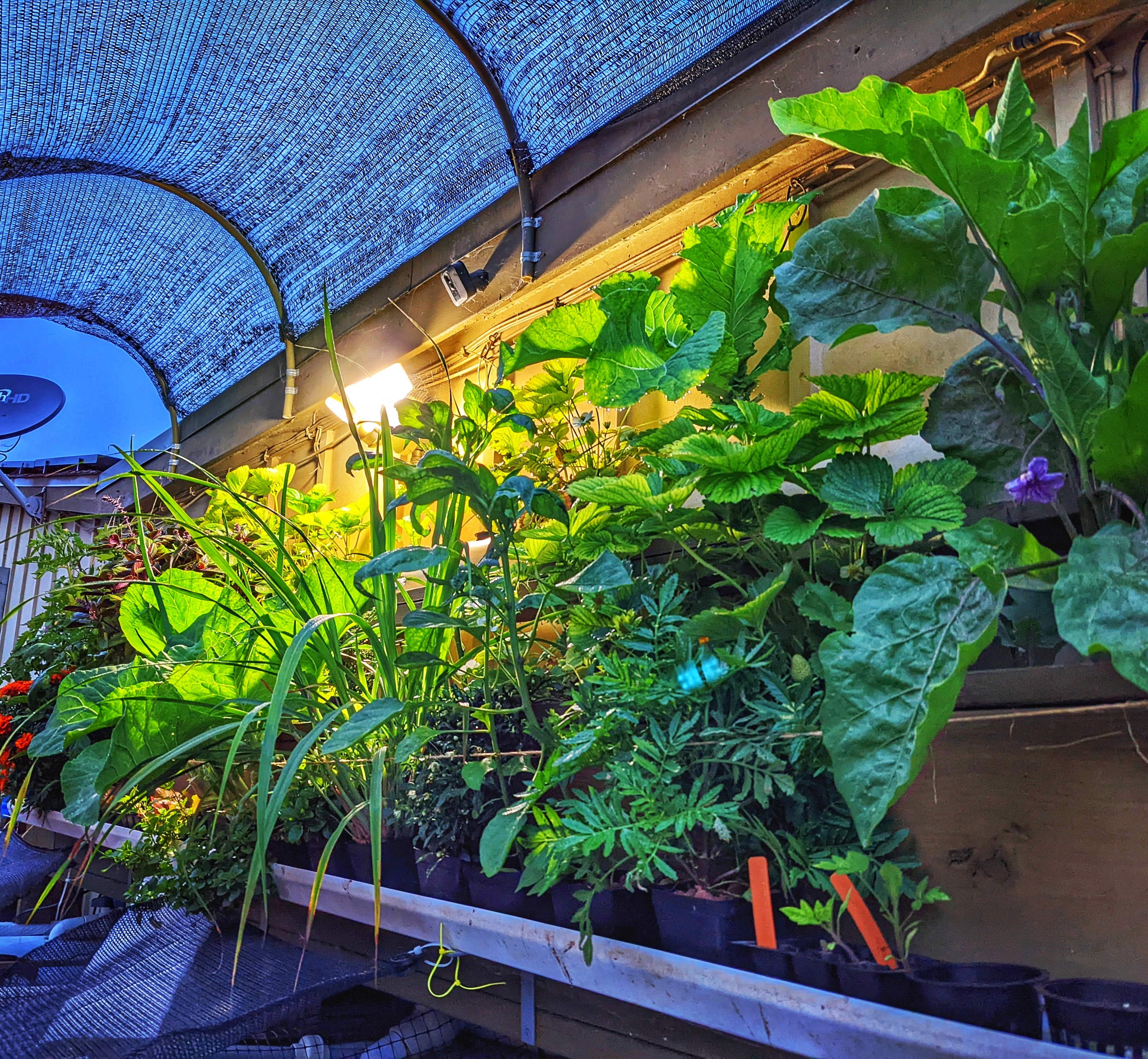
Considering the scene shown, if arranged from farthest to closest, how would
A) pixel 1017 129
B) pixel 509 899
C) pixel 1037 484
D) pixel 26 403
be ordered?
1. pixel 26 403
2. pixel 509 899
3. pixel 1017 129
4. pixel 1037 484

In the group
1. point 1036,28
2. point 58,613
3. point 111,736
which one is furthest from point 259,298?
point 1036,28

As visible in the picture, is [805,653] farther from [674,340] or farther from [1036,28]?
[1036,28]

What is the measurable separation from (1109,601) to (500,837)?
2.02 ft

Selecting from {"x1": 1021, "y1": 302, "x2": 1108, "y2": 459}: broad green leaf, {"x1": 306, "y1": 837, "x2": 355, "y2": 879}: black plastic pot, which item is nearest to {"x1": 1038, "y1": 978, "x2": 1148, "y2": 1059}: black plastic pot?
{"x1": 1021, "y1": 302, "x2": 1108, "y2": 459}: broad green leaf

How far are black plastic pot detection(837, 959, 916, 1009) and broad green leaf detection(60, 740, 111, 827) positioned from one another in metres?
1.06

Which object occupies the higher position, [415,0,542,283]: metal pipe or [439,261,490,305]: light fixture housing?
[415,0,542,283]: metal pipe

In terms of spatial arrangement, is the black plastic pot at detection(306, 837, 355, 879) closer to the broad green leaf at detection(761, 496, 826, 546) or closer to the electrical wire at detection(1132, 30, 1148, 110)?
the broad green leaf at detection(761, 496, 826, 546)

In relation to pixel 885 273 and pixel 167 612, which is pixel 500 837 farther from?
pixel 167 612

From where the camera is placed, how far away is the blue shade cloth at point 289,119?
1.86m

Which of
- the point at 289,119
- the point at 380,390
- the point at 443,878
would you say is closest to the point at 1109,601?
the point at 443,878

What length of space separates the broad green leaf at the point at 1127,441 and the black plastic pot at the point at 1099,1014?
0.40 metres

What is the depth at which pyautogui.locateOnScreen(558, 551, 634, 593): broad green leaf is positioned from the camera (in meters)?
0.91

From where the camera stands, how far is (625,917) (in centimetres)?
95

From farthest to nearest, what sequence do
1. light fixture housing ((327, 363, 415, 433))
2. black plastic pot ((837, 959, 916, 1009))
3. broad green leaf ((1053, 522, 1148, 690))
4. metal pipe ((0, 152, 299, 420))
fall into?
metal pipe ((0, 152, 299, 420)), light fixture housing ((327, 363, 415, 433)), black plastic pot ((837, 959, 916, 1009)), broad green leaf ((1053, 522, 1148, 690))
